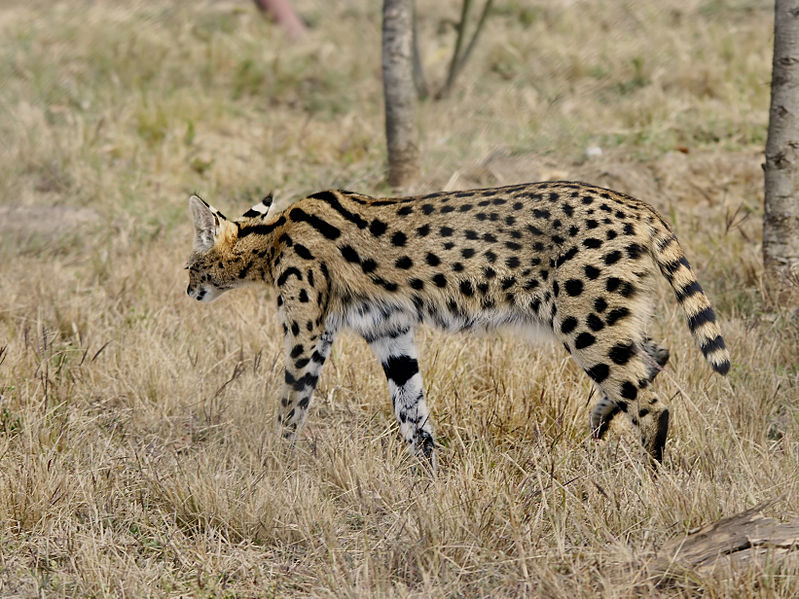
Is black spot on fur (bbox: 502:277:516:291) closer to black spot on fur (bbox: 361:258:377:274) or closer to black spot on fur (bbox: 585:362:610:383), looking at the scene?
black spot on fur (bbox: 585:362:610:383)

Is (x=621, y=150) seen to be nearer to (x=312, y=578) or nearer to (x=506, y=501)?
(x=506, y=501)

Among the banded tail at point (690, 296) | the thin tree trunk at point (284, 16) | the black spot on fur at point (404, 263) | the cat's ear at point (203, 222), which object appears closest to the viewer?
the banded tail at point (690, 296)

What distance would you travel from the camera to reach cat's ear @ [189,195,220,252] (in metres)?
5.48

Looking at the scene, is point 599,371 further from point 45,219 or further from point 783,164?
point 45,219

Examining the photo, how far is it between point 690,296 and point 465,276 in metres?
1.07

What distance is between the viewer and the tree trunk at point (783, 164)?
6.29 meters

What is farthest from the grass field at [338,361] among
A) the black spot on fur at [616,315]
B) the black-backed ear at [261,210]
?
the black-backed ear at [261,210]

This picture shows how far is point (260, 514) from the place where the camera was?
14.4 feet

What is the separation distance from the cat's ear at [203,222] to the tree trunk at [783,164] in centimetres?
351

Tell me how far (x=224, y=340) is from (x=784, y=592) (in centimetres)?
394

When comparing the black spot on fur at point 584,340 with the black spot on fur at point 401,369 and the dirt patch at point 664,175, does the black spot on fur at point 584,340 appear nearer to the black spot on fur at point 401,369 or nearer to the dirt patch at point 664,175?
the black spot on fur at point 401,369

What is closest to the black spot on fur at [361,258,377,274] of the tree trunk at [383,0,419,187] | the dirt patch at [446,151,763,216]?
the dirt patch at [446,151,763,216]

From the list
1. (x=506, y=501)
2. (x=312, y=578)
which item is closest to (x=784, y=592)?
(x=506, y=501)

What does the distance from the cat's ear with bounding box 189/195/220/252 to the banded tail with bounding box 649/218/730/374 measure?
2.36 meters
